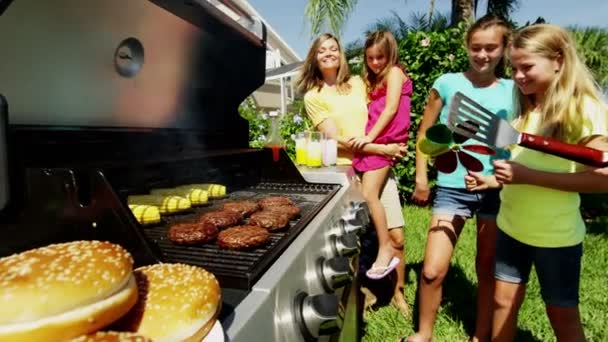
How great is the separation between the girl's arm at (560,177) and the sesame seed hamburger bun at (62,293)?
5.51ft

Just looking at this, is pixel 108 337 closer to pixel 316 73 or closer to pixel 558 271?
pixel 558 271

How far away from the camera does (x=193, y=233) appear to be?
1249 millimetres

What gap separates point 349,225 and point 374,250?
1819mm

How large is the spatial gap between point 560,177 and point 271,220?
4.32 feet

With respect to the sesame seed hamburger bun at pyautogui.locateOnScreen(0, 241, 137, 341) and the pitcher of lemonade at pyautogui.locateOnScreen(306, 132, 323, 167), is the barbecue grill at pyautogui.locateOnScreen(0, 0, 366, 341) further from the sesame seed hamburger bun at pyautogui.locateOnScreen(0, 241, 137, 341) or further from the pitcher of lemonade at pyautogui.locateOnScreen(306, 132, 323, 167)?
the pitcher of lemonade at pyautogui.locateOnScreen(306, 132, 323, 167)

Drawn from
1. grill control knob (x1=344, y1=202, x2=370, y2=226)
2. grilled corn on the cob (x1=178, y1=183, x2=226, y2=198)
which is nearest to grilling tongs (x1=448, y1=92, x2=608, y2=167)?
grill control knob (x1=344, y1=202, x2=370, y2=226)

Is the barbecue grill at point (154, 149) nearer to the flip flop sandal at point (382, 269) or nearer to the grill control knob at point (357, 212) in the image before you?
the grill control knob at point (357, 212)

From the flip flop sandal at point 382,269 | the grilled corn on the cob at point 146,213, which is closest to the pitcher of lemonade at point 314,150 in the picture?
the flip flop sandal at point 382,269

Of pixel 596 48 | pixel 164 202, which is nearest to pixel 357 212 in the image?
pixel 164 202

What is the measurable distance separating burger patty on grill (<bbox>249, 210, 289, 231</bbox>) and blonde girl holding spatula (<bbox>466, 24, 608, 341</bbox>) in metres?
1.07

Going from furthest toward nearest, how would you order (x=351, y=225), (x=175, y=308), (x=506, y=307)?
(x=506, y=307) → (x=351, y=225) → (x=175, y=308)

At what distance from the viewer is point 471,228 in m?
5.21

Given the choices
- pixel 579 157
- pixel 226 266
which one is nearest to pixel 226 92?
pixel 226 266

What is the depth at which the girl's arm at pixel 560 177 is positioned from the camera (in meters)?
1.63
